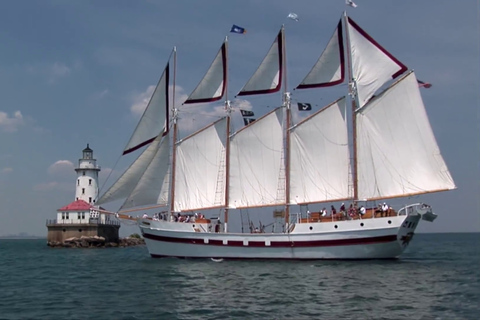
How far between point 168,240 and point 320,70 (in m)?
18.0

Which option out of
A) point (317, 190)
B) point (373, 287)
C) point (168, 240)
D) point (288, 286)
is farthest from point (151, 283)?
point (317, 190)

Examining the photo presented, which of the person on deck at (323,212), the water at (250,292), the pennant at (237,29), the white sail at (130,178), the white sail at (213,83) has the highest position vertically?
the pennant at (237,29)

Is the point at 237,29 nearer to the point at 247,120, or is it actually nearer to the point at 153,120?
the point at 247,120

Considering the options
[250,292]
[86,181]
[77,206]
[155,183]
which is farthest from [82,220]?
[250,292]

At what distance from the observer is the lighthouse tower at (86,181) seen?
80312 mm

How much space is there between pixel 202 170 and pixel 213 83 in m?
7.42

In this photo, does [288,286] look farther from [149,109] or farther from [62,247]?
[62,247]

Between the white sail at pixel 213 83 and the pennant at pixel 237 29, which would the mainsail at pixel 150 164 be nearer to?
the white sail at pixel 213 83

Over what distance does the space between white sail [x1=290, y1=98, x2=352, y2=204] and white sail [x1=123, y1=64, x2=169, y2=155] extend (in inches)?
442

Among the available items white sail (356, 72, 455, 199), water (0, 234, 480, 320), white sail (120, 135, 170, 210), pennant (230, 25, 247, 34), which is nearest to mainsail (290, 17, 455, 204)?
white sail (356, 72, 455, 199)

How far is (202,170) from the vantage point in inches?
1741

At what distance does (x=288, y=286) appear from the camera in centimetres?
2530

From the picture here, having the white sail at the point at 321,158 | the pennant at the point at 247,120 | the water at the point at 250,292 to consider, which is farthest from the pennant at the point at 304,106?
the water at the point at 250,292

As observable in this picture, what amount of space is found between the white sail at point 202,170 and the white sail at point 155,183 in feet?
3.84
